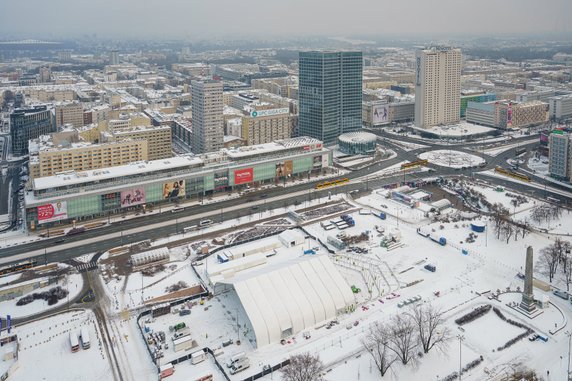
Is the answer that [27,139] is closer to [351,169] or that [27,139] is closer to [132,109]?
[132,109]

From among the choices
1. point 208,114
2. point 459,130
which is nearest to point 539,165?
point 459,130

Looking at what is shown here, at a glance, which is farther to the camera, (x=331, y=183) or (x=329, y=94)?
(x=329, y=94)

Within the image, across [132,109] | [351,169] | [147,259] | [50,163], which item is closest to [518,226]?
[351,169]

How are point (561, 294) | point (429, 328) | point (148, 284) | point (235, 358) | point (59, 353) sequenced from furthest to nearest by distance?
point (148, 284)
point (561, 294)
point (59, 353)
point (429, 328)
point (235, 358)

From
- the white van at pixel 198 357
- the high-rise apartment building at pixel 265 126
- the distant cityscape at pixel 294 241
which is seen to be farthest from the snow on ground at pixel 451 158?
the white van at pixel 198 357

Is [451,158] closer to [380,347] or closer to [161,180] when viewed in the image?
[161,180]

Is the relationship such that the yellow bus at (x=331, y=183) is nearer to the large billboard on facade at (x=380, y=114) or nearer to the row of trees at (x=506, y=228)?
the row of trees at (x=506, y=228)

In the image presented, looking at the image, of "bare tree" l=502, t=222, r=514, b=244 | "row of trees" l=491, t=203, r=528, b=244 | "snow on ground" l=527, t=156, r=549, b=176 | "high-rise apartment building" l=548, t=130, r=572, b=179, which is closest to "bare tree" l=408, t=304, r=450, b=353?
"bare tree" l=502, t=222, r=514, b=244
